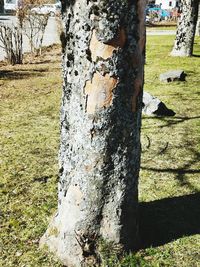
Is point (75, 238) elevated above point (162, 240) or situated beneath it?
elevated above

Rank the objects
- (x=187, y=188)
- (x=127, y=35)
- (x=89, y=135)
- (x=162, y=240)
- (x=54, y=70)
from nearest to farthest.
A: (x=127, y=35), (x=89, y=135), (x=162, y=240), (x=187, y=188), (x=54, y=70)

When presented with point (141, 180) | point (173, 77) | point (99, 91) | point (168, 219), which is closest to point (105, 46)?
point (99, 91)

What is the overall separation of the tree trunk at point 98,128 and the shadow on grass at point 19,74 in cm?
847

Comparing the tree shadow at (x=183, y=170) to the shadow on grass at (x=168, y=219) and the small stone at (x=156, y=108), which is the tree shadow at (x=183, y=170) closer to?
the shadow on grass at (x=168, y=219)

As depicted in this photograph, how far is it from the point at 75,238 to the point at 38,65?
1098cm

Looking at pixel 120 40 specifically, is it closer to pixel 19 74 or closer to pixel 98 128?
pixel 98 128

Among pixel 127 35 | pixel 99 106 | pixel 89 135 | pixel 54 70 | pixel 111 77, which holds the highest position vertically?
pixel 127 35

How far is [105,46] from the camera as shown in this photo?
8.69 feet

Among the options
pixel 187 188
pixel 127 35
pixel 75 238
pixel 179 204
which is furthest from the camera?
pixel 187 188

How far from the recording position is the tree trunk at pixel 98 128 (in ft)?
8.70

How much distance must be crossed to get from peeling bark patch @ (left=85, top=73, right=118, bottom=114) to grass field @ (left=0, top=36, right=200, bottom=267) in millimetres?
1219

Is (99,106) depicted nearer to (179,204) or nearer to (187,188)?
(179,204)

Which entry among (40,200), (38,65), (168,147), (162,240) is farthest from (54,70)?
(162,240)

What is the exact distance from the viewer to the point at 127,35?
8.71ft
